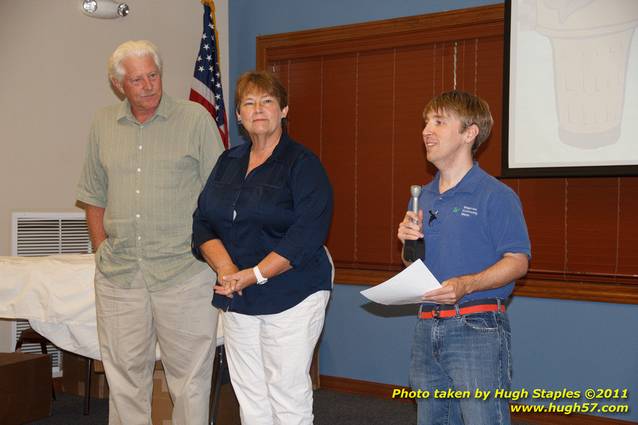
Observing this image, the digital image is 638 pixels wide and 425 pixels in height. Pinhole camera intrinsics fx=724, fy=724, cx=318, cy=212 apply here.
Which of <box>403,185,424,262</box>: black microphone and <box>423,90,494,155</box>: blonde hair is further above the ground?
<box>423,90,494,155</box>: blonde hair

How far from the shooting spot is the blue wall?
3.76 metres

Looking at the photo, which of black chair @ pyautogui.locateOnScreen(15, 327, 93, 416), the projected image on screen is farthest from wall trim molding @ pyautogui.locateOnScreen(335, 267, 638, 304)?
black chair @ pyautogui.locateOnScreen(15, 327, 93, 416)

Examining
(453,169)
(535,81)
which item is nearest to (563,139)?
(535,81)

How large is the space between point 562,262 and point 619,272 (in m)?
0.30

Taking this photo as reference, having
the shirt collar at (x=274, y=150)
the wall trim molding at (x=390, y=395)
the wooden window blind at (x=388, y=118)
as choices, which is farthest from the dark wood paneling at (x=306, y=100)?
the shirt collar at (x=274, y=150)

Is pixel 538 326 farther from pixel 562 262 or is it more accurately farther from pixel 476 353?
pixel 476 353

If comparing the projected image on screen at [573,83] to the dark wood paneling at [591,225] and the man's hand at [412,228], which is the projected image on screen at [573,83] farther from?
the man's hand at [412,228]


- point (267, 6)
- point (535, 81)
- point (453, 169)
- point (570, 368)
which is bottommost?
point (570, 368)

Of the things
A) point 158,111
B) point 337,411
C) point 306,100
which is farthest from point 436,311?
point 306,100

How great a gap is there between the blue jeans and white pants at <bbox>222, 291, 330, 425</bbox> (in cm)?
39

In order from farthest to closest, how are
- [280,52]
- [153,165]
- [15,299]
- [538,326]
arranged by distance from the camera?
[280,52] → [538,326] → [15,299] → [153,165]

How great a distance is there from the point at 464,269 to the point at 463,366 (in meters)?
0.26

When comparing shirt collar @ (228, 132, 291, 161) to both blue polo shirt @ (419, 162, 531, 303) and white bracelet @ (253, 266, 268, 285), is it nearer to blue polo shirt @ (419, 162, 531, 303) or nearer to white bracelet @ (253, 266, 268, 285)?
white bracelet @ (253, 266, 268, 285)

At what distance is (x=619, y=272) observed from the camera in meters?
3.74
